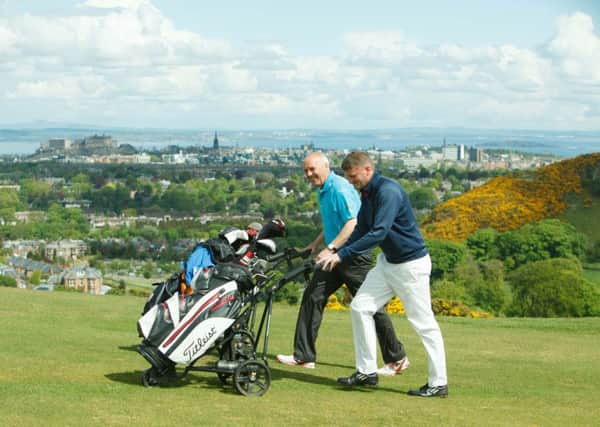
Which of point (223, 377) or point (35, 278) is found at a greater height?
point (223, 377)

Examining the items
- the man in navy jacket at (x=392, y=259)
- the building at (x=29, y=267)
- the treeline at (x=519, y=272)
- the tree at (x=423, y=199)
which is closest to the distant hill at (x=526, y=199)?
the treeline at (x=519, y=272)

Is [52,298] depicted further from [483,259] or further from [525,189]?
[525,189]

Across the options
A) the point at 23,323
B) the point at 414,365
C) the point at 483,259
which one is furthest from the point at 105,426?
the point at 483,259

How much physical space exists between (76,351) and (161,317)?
234 centimetres

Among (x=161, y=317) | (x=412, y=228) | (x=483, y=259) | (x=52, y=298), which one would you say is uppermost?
(x=412, y=228)

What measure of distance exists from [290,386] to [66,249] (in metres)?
144

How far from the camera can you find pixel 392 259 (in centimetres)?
861

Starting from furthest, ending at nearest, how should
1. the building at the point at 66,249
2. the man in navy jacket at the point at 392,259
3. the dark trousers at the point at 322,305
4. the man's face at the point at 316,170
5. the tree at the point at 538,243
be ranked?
1. the building at the point at 66,249
2. the tree at the point at 538,243
3. the dark trousers at the point at 322,305
4. the man's face at the point at 316,170
5. the man in navy jacket at the point at 392,259

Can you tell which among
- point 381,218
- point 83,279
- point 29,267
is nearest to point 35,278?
point 83,279

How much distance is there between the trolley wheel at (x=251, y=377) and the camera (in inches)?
328

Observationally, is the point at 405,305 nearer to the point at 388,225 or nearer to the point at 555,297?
the point at 388,225

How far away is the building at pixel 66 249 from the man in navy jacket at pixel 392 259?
426 feet

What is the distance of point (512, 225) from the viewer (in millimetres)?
55156

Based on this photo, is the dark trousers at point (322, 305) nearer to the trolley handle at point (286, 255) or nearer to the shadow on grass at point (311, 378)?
the shadow on grass at point (311, 378)
